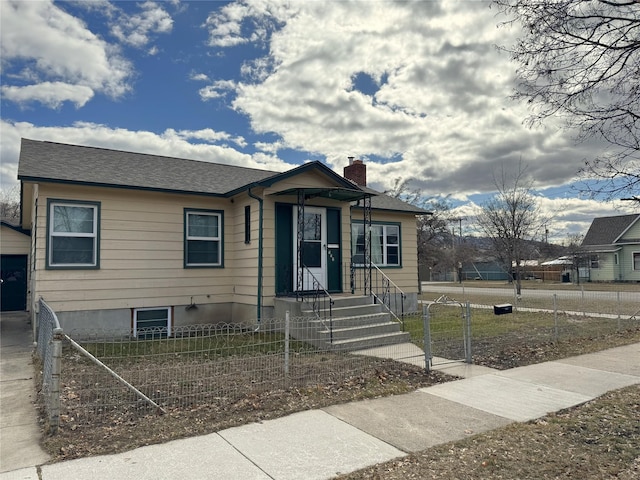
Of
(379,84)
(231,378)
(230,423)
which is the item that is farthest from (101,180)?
(379,84)

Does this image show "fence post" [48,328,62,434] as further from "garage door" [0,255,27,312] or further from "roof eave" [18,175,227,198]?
"garage door" [0,255,27,312]

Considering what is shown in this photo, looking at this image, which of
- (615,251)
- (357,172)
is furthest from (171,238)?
(615,251)

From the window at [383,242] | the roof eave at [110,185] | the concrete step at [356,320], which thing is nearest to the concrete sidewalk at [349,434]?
the concrete step at [356,320]

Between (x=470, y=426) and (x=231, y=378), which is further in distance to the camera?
(x=231, y=378)

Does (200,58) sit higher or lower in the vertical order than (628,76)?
higher

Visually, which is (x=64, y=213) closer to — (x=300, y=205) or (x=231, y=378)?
(x=300, y=205)

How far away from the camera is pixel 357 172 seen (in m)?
16.1

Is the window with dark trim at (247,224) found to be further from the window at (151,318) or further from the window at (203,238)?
the window at (151,318)

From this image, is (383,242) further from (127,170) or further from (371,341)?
(127,170)

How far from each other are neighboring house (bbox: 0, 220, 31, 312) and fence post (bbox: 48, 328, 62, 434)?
14667 millimetres

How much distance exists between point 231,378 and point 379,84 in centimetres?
1118

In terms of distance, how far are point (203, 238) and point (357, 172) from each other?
6.96m

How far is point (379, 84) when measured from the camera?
14.1 meters

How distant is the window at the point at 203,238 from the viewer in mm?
11367
